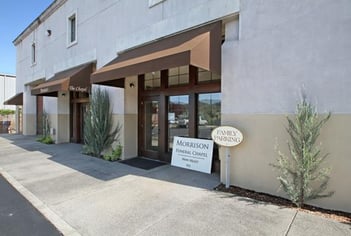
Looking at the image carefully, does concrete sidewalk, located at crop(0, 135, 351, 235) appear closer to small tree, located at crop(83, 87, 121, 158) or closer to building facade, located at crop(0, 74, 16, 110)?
small tree, located at crop(83, 87, 121, 158)

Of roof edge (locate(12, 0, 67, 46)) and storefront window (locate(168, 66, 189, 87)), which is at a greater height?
roof edge (locate(12, 0, 67, 46))

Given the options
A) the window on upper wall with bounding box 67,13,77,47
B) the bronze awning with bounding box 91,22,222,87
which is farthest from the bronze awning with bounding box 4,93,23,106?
the bronze awning with bounding box 91,22,222,87

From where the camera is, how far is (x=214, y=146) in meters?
7.04

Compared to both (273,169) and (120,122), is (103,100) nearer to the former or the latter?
(120,122)

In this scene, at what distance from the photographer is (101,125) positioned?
9383mm

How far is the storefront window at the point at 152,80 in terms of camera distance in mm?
8734

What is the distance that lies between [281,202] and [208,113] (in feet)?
11.0

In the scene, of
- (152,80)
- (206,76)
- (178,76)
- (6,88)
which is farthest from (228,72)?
(6,88)

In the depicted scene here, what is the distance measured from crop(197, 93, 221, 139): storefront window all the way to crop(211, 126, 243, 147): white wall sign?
1301 millimetres

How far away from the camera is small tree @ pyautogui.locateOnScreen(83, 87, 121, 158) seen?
9391 millimetres

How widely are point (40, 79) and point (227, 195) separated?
51.4ft

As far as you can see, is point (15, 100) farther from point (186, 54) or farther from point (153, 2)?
point (186, 54)

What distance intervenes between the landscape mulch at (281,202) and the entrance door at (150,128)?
3703mm

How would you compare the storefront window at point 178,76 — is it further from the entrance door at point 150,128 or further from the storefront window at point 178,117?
the entrance door at point 150,128
